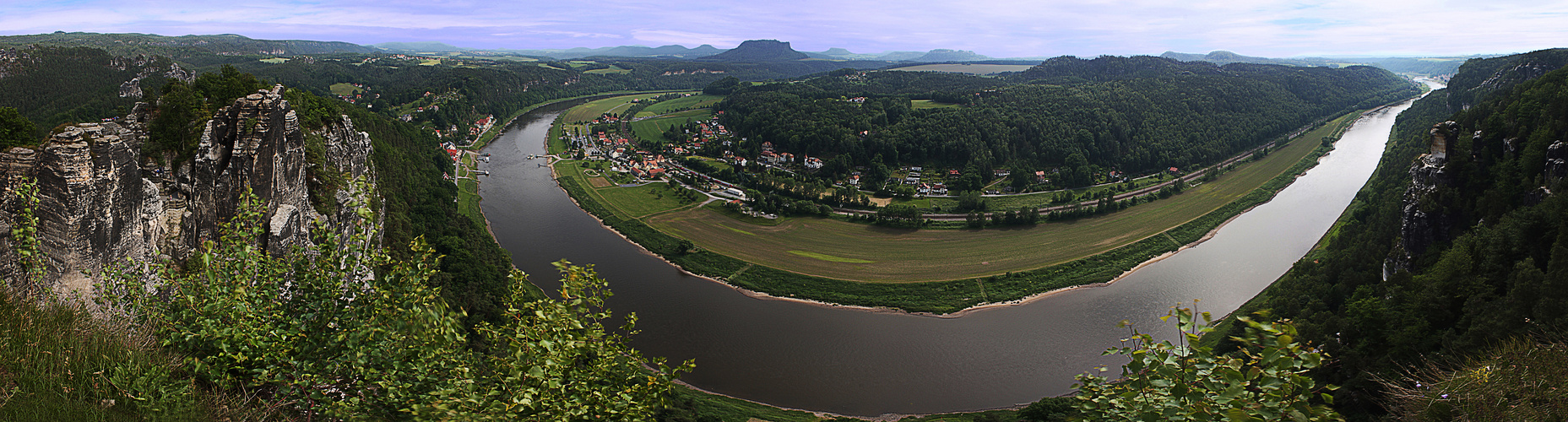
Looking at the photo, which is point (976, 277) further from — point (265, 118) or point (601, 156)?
point (601, 156)

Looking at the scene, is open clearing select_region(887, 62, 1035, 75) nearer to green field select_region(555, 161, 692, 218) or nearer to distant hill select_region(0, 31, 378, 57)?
green field select_region(555, 161, 692, 218)

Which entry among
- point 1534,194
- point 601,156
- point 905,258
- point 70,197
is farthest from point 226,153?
point 601,156

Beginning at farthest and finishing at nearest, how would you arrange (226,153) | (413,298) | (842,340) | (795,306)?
(795,306) → (842,340) → (226,153) → (413,298)

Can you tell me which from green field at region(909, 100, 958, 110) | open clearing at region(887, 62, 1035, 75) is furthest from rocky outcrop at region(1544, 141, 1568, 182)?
open clearing at region(887, 62, 1035, 75)

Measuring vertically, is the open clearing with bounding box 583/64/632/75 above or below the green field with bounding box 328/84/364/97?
above

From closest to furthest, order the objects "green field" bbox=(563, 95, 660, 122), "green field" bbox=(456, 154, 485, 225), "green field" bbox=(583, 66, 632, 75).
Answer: "green field" bbox=(456, 154, 485, 225), "green field" bbox=(563, 95, 660, 122), "green field" bbox=(583, 66, 632, 75)

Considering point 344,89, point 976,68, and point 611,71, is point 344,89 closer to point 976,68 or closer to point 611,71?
point 611,71
